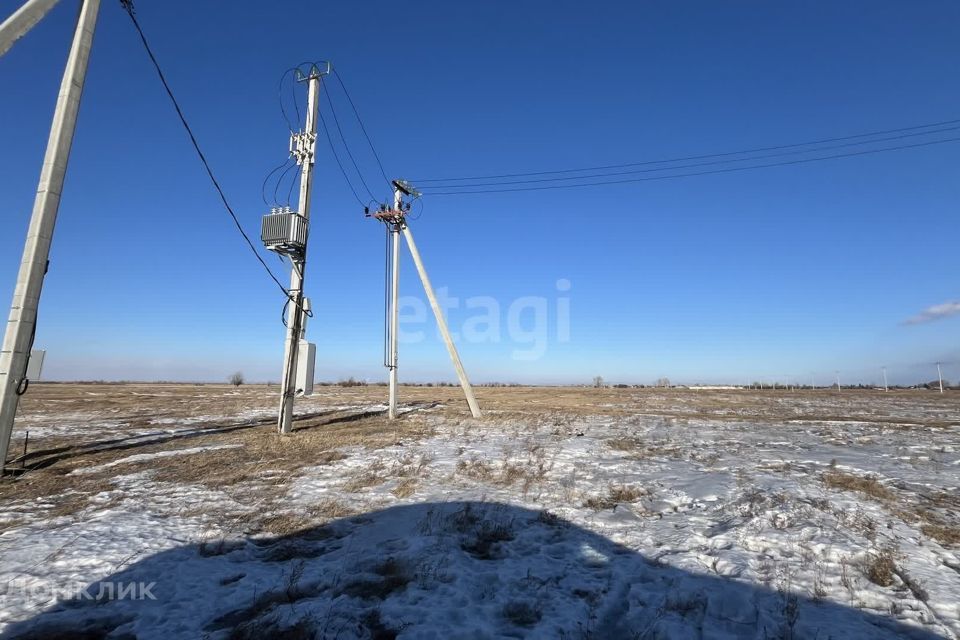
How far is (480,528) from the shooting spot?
20.4ft

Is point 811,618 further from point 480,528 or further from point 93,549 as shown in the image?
point 93,549

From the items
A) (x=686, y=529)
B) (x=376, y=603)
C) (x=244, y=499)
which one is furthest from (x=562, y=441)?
(x=376, y=603)

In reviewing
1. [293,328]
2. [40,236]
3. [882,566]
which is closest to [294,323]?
[293,328]

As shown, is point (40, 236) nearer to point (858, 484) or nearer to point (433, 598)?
point (433, 598)

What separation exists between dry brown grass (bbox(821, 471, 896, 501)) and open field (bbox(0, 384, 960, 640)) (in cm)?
5

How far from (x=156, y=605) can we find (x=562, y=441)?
11029 mm

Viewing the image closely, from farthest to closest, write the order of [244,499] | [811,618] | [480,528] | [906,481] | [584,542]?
[906,481], [244,499], [480,528], [584,542], [811,618]

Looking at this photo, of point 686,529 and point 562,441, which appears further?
point 562,441

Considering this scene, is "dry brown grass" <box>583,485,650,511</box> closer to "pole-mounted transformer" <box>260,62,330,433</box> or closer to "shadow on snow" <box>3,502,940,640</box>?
"shadow on snow" <box>3,502,940,640</box>

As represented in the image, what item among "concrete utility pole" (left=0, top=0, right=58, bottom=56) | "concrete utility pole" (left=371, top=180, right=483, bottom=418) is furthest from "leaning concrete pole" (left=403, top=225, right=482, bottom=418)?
"concrete utility pole" (left=0, top=0, right=58, bottom=56)

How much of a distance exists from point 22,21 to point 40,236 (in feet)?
12.0

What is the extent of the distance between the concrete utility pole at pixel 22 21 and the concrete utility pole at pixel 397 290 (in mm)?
13088

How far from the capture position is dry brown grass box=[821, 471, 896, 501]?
7.89m

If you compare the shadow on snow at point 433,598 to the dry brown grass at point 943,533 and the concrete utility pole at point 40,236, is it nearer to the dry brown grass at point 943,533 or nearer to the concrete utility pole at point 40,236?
the dry brown grass at point 943,533
